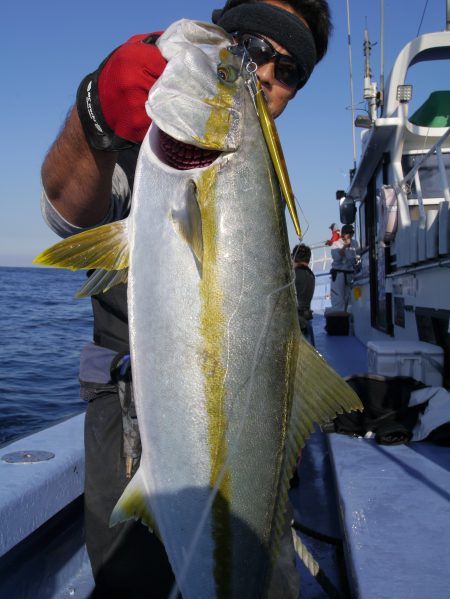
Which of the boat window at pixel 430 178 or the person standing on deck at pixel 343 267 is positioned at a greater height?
the boat window at pixel 430 178

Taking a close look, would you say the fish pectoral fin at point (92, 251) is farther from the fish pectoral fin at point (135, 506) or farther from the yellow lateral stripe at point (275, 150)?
the fish pectoral fin at point (135, 506)

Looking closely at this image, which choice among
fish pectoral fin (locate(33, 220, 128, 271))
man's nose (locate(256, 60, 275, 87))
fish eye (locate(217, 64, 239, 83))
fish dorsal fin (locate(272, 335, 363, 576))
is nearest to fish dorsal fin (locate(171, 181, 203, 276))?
fish pectoral fin (locate(33, 220, 128, 271))

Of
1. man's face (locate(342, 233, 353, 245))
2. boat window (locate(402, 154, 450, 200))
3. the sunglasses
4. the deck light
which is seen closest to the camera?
the sunglasses

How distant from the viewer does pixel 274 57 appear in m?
1.95

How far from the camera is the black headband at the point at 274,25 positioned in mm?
1912

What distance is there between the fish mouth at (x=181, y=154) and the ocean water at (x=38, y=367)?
110 inches

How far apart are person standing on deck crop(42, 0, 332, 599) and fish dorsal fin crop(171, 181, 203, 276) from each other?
0.28 m

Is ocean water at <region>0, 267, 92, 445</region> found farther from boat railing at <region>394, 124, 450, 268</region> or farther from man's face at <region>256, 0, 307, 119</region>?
boat railing at <region>394, 124, 450, 268</region>

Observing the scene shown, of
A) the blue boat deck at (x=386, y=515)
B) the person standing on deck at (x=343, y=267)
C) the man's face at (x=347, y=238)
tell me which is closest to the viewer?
the blue boat deck at (x=386, y=515)

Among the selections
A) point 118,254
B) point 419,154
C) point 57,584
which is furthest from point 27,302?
point 118,254

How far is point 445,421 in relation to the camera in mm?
3697

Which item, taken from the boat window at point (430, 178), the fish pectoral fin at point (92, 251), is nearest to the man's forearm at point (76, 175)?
the fish pectoral fin at point (92, 251)

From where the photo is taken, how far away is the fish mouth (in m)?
1.46

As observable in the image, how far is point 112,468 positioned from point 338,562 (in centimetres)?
202
